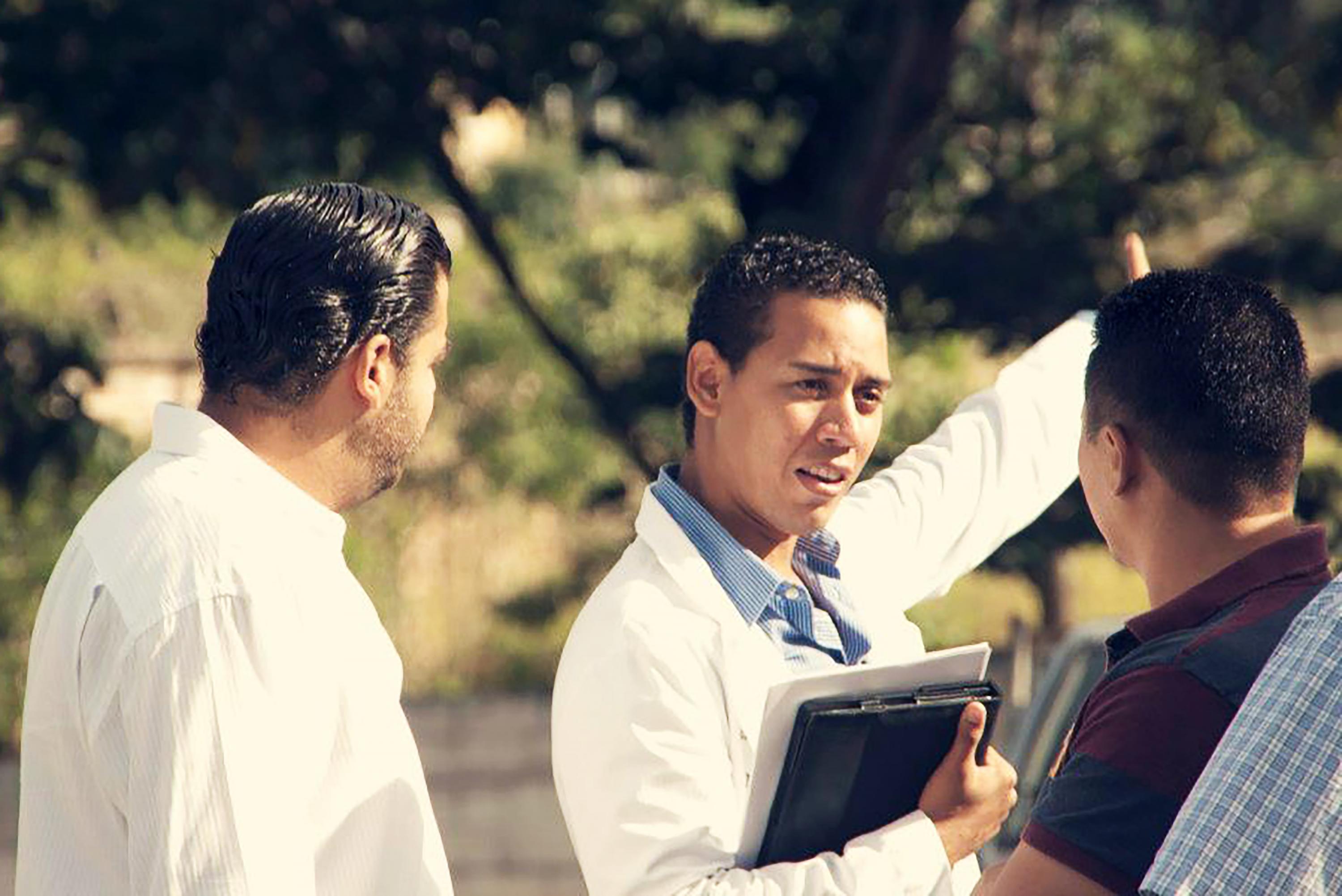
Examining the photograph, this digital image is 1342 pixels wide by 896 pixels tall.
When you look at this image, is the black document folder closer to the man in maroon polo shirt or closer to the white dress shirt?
the man in maroon polo shirt

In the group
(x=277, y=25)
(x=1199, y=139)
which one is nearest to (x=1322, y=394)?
(x=1199, y=139)

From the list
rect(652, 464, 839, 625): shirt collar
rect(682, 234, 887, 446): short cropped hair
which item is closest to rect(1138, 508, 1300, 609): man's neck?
rect(652, 464, 839, 625): shirt collar

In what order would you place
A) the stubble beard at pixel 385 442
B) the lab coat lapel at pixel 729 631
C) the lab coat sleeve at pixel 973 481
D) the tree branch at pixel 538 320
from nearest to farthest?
the stubble beard at pixel 385 442
the lab coat lapel at pixel 729 631
the lab coat sleeve at pixel 973 481
the tree branch at pixel 538 320

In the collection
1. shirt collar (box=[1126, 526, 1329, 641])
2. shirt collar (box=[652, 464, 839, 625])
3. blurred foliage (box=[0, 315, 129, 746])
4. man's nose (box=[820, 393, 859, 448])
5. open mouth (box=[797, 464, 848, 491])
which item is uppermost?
blurred foliage (box=[0, 315, 129, 746])

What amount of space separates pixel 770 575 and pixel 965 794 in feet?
1.41

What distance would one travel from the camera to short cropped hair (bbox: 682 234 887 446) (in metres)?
3.15

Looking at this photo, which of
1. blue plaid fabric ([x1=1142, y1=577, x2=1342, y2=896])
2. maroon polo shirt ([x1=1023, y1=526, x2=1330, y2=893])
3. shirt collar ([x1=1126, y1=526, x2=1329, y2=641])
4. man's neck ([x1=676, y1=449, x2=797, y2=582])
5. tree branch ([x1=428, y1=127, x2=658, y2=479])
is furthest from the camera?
tree branch ([x1=428, y1=127, x2=658, y2=479])

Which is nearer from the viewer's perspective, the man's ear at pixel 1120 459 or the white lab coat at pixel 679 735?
the man's ear at pixel 1120 459

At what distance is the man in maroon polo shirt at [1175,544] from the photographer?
7.18ft

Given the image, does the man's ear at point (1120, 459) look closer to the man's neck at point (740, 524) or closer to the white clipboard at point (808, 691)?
the white clipboard at point (808, 691)

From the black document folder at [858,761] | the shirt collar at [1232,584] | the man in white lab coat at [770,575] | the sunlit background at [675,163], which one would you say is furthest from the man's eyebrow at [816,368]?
the sunlit background at [675,163]

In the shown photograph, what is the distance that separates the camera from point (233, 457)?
238 centimetres

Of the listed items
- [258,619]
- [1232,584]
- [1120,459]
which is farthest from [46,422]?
[1232,584]

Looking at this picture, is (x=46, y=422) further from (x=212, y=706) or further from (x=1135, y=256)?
(x=212, y=706)
